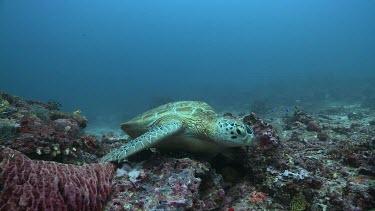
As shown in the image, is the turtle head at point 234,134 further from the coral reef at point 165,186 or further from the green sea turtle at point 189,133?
the coral reef at point 165,186

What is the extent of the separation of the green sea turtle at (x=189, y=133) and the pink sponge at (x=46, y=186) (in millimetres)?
694

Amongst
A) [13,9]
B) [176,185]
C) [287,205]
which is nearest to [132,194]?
[176,185]

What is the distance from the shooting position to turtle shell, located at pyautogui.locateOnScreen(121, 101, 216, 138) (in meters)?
4.80

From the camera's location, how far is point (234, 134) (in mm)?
4141

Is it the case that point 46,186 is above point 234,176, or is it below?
above

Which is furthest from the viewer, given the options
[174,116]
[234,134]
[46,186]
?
[174,116]

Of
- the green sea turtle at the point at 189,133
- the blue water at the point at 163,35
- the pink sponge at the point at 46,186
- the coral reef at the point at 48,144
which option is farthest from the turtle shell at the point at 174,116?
the blue water at the point at 163,35

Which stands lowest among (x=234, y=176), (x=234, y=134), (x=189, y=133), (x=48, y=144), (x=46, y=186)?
(x=234, y=176)

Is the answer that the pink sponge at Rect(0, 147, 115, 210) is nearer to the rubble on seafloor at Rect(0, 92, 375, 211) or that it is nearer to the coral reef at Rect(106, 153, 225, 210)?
the rubble on seafloor at Rect(0, 92, 375, 211)

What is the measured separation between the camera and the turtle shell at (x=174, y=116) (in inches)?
189

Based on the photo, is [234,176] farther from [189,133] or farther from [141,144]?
[141,144]

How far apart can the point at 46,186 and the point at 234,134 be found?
282 cm

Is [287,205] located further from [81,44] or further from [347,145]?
[81,44]

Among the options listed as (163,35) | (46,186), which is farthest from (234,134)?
(163,35)
